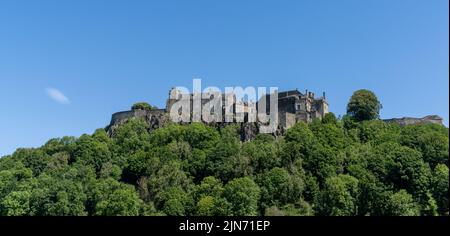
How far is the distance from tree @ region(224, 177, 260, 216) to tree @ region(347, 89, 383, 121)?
100 ft

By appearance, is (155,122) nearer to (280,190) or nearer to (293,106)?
(293,106)

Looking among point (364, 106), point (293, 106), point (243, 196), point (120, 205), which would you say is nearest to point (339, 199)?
point (243, 196)

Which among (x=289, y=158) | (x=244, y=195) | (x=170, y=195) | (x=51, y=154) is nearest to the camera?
(x=244, y=195)

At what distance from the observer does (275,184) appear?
6378 cm

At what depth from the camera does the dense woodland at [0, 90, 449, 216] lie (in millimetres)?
58794

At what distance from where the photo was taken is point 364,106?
88.2 metres

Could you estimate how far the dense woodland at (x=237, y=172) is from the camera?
193 ft

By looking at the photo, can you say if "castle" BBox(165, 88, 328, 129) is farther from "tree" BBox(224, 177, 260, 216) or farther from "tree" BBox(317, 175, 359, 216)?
"tree" BBox(317, 175, 359, 216)

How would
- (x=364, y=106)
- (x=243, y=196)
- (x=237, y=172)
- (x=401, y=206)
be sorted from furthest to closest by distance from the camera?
(x=364, y=106) < (x=237, y=172) < (x=243, y=196) < (x=401, y=206)

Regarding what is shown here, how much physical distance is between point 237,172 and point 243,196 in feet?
30.7

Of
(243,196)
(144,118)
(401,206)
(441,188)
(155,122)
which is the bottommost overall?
(401,206)
